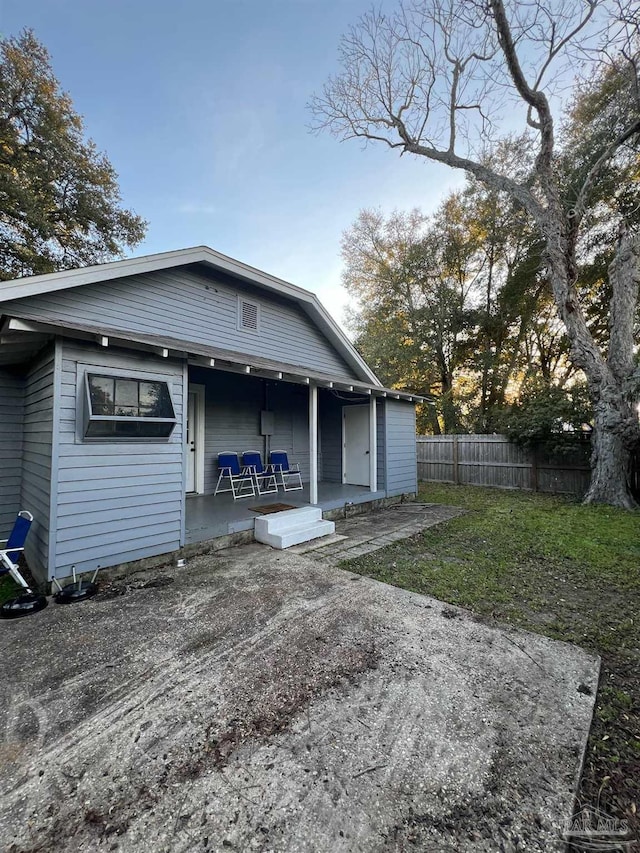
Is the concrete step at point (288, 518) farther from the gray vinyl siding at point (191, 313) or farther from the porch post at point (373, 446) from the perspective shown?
the gray vinyl siding at point (191, 313)

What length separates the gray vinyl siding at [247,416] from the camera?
6.98 meters

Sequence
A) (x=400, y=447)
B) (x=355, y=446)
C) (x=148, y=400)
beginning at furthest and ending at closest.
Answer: (x=355, y=446) → (x=400, y=447) → (x=148, y=400)

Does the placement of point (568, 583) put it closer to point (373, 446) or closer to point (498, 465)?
point (373, 446)

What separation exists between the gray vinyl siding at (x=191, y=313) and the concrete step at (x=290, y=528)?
10.3 feet

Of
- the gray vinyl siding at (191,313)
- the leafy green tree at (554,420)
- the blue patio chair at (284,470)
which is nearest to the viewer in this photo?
the gray vinyl siding at (191,313)

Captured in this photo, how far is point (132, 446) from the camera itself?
4004 millimetres

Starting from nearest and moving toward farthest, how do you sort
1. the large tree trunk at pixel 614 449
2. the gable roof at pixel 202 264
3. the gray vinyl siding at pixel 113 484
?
the gray vinyl siding at pixel 113 484 < the gable roof at pixel 202 264 < the large tree trunk at pixel 614 449

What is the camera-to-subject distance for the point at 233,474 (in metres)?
6.96

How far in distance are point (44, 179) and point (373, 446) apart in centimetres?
1182

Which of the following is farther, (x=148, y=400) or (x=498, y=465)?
(x=498, y=465)

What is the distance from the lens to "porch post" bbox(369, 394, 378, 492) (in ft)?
24.9

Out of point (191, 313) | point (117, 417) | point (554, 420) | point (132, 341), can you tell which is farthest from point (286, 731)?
point (554, 420)

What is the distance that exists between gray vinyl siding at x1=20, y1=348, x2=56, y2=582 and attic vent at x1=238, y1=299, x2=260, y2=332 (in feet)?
10.8

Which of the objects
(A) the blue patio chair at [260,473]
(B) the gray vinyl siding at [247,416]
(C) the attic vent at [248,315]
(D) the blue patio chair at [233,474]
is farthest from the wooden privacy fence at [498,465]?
(C) the attic vent at [248,315]
